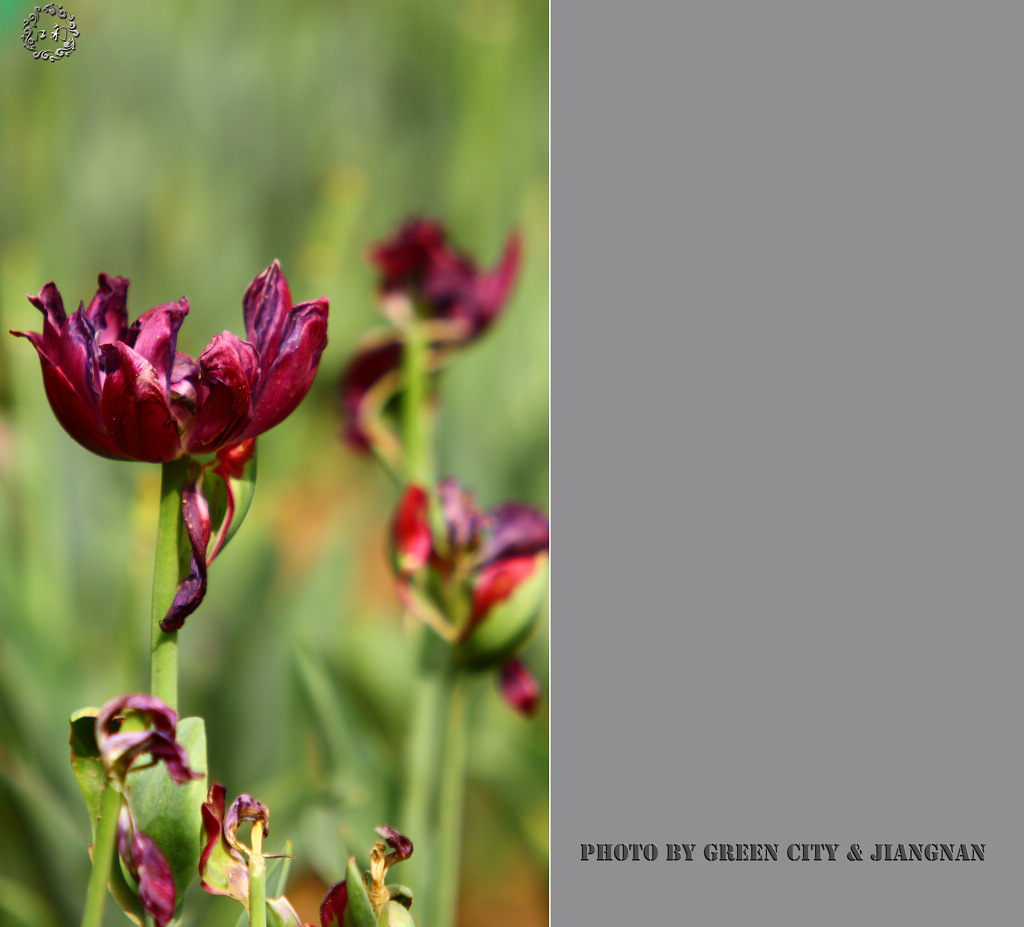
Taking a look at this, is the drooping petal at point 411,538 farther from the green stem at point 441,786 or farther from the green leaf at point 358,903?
the green leaf at point 358,903

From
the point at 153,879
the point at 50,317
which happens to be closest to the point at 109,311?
the point at 50,317

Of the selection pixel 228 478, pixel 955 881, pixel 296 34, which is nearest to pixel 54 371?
pixel 228 478

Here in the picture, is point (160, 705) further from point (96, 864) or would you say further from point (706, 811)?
point (706, 811)

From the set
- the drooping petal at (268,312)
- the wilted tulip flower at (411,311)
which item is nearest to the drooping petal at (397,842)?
the drooping petal at (268,312)

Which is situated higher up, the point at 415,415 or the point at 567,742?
the point at 415,415

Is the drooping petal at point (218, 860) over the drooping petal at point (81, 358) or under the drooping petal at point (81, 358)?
under

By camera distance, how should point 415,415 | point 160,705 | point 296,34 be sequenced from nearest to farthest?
point 160,705 → point 415,415 → point 296,34

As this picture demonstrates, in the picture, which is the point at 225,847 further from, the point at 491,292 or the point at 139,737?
the point at 491,292
